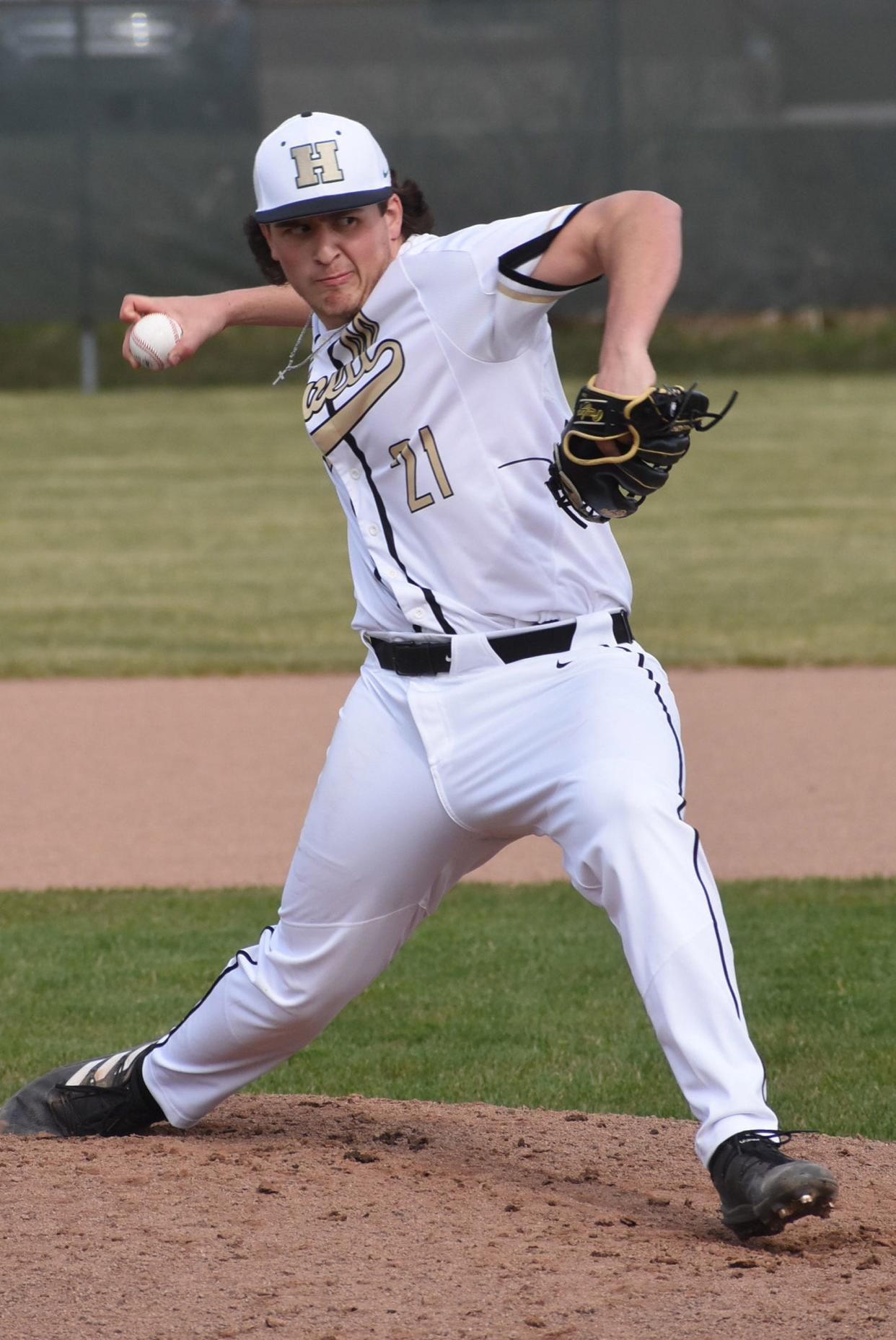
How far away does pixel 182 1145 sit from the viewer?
3889mm

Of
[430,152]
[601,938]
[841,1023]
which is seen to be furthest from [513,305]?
[430,152]

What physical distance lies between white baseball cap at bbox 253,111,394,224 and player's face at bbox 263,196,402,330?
3 cm

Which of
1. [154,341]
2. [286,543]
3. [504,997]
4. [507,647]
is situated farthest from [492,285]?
[286,543]

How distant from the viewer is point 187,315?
3947 millimetres

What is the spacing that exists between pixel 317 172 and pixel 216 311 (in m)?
0.62

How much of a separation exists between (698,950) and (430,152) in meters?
18.4

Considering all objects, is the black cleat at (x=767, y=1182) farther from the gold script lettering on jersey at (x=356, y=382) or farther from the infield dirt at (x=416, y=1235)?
the gold script lettering on jersey at (x=356, y=382)

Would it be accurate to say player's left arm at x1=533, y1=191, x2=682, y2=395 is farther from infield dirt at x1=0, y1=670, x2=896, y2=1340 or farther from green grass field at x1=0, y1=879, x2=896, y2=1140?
green grass field at x1=0, y1=879, x2=896, y2=1140

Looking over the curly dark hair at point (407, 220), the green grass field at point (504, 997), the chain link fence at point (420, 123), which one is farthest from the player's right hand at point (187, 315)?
the chain link fence at point (420, 123)

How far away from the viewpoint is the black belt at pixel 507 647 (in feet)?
11.4

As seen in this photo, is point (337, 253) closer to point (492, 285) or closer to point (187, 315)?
point (492, 285)

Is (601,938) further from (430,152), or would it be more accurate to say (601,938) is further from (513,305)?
(430,152)

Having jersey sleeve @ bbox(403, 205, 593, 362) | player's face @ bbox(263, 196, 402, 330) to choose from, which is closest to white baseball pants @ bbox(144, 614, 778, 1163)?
jersey sleeve @ bbox(403, 205, 593, 362)

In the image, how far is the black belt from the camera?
3.47 m
